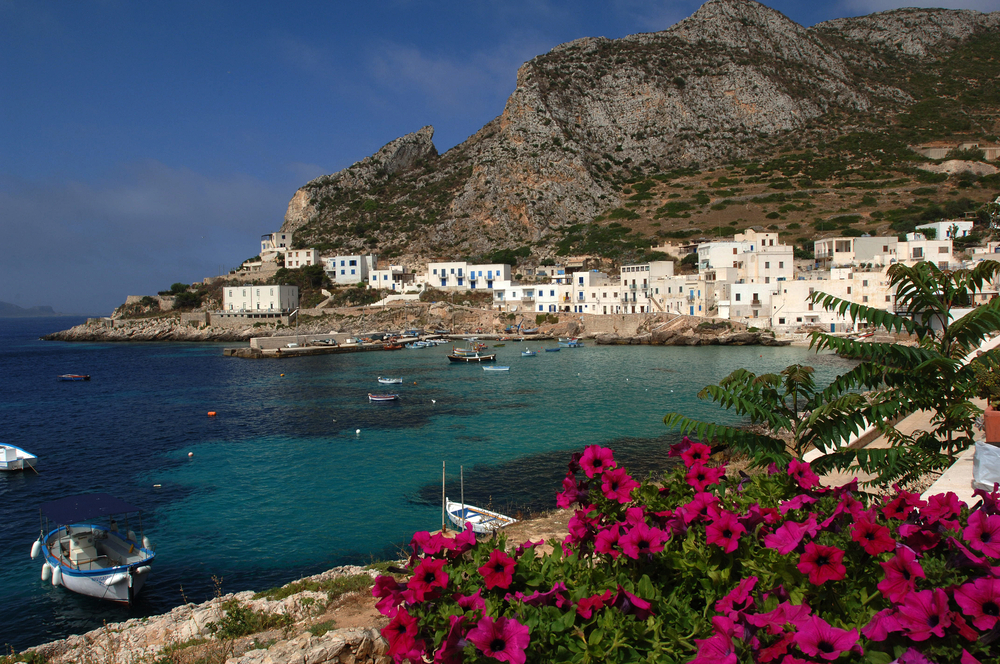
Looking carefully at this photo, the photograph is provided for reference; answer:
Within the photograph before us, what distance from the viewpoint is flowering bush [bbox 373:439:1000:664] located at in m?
2.46

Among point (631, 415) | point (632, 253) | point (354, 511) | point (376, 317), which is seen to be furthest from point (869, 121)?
point (354, 511)

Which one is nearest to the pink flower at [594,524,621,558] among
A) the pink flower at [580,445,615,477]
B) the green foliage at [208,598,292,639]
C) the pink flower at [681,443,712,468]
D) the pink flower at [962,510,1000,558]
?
the pink flower at [580,445,615,477]

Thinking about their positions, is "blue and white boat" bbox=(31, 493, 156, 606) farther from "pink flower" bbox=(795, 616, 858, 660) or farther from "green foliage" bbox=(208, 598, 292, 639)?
"pink flower" bbox=(795, 616, 858, 660)

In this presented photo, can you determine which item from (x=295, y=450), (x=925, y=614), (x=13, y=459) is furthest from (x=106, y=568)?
(x=925, y=614)

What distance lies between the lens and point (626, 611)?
3119 mm

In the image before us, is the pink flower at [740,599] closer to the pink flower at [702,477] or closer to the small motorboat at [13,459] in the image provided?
the pink flower at [702,477]

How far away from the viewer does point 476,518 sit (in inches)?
533

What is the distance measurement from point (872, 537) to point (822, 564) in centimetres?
34

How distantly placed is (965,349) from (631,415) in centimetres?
2060

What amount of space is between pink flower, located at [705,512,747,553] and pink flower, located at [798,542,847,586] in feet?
1.15

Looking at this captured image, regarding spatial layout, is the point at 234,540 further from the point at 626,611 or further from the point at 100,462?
the point at 626,611

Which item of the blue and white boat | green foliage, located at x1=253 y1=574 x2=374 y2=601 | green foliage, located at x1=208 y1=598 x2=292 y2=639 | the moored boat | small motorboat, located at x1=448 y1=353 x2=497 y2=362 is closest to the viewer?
green foliage, located at x1=208 y1=598 x2=292 y2=639

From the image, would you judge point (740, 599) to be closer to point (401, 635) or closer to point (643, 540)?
point (643, 540)

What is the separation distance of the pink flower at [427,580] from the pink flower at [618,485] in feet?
3.78
